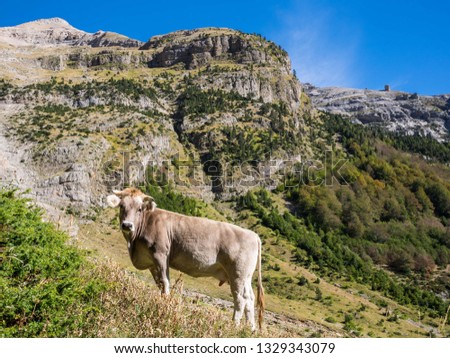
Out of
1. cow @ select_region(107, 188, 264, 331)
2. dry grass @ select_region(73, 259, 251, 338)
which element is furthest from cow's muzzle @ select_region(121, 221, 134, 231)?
dry grass @ select_region(73, 259, 251, 338)

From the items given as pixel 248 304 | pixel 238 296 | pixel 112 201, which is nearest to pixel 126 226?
pixel 112 201

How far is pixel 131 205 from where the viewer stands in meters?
10.0

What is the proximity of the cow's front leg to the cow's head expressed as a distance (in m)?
1.04

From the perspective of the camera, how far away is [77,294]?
23.8 feet

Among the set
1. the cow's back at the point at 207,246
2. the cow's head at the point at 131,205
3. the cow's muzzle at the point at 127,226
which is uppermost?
the cow's head at the point at 131,205

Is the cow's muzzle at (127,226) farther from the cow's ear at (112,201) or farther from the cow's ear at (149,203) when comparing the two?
the cow's ear at (149,203)

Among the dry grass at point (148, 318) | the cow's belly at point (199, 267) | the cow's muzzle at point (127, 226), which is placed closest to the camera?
the dry grass at point (148, 318)

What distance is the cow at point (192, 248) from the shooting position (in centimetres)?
986

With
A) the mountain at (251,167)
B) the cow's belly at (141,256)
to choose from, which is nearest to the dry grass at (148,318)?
the cow's belly at (141,256)

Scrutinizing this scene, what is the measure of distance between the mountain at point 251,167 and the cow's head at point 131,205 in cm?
3203

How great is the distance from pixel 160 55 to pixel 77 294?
7715 inches

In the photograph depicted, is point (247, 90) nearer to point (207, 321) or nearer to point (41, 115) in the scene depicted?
point (41, 115)

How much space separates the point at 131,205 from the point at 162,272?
1941 mm
